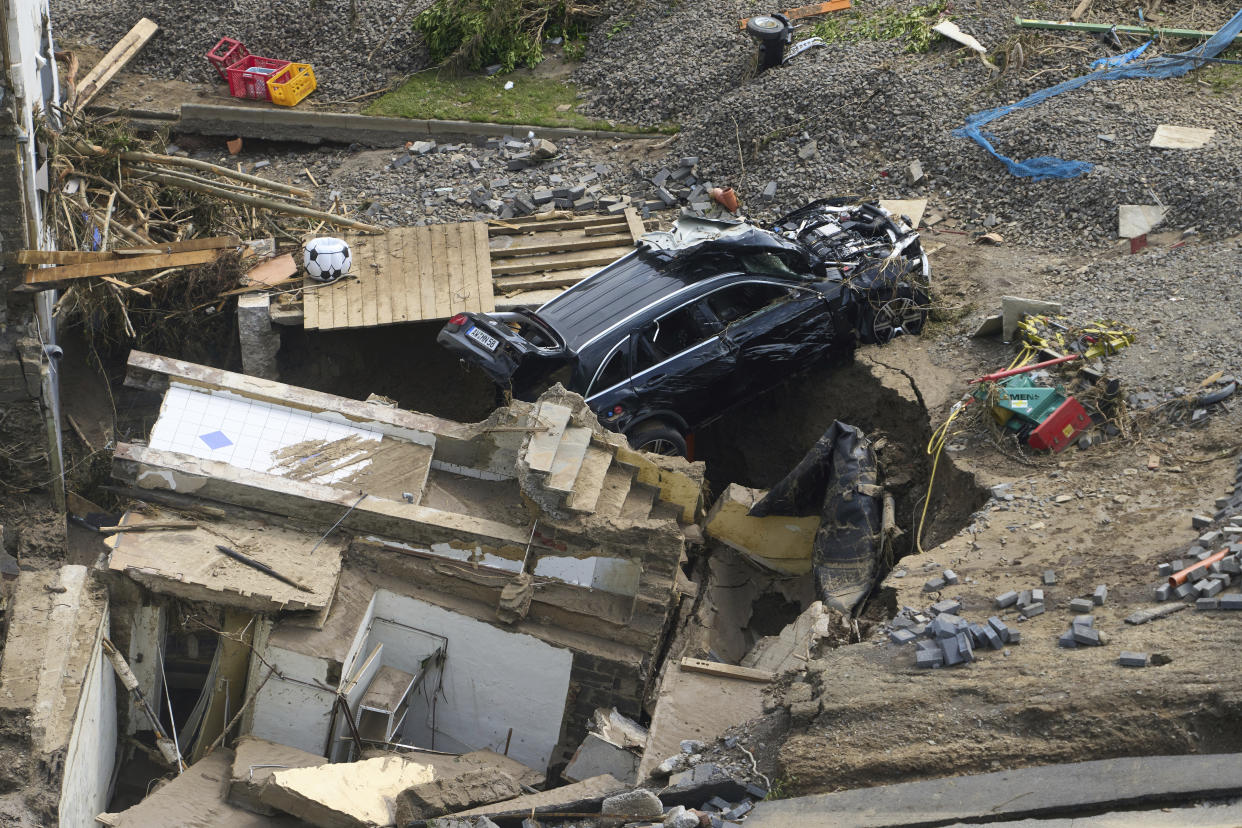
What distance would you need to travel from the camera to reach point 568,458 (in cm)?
827

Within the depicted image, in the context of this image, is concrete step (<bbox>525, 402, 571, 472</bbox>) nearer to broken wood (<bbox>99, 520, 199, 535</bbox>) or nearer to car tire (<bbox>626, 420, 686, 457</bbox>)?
car tire (<bbox>626, 420, 686, 457</bbox>)

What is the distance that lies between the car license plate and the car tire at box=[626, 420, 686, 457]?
136 centimetres

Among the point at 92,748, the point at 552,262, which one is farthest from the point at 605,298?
the point at 92,748

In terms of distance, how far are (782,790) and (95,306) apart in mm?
7681

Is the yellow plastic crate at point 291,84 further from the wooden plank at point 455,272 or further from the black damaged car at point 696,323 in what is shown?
the black damaged car at point 696,323

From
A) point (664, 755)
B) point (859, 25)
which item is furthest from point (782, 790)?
point (859, 25)

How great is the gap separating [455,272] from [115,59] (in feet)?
23.9

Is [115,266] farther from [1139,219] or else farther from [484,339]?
[1139,219]

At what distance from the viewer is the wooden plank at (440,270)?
10578 mm

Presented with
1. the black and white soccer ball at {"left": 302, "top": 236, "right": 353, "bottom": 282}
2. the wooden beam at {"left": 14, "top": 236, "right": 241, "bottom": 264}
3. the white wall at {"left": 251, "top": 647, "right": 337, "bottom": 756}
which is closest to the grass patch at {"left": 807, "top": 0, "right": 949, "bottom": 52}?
the black and white soccer ball at {"left": 302, "top": 236, "right": 353, "bottom": 282}

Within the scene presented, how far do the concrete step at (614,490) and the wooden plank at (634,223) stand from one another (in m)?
3.47

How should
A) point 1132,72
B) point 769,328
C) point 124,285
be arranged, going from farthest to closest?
point 1132,72
point 124,285
point 769,328

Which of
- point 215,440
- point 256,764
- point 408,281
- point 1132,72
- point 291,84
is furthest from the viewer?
point 291,84

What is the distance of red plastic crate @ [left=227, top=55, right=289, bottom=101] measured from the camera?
14438 mm
